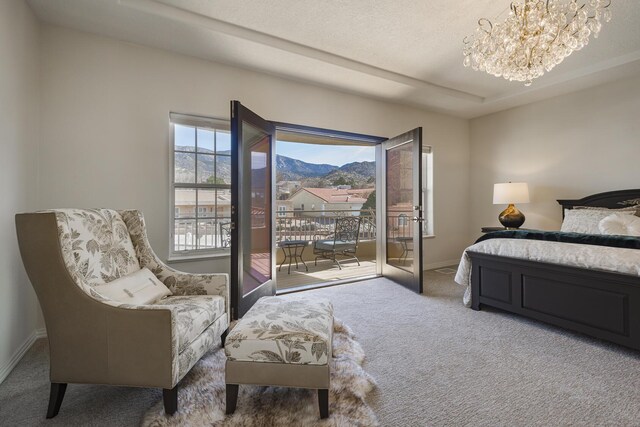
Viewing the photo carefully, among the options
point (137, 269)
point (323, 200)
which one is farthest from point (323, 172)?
point (137, 269)

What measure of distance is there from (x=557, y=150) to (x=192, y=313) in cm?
519

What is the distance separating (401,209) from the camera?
3.99 metres

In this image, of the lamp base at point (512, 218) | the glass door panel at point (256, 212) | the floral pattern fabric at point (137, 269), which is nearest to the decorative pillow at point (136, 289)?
the floral pattern fabric at point (137, 269)

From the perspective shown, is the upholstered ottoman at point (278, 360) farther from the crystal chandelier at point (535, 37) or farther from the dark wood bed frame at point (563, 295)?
the crystal chandelier at point (535, 37)

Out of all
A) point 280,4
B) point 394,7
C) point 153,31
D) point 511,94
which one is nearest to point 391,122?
point 511,94

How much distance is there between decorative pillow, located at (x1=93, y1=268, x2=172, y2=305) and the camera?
1.61m

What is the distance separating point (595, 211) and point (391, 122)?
284 cm

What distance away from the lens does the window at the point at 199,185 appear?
9.93 feet

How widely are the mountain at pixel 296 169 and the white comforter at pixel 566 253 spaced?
5381 mm

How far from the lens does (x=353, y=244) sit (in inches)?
210

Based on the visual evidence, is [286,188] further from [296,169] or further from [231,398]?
[231,398]

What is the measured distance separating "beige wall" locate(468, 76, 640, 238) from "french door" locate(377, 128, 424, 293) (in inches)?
80.0

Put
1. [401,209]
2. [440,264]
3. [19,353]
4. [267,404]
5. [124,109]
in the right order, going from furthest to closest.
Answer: [440,264] < [401,209] < [124,109] < [19,353] < [267,404]

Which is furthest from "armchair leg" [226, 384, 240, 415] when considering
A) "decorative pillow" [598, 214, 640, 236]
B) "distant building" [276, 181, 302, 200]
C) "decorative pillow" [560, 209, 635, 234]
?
"distant building" [276, 181, 302, 200]
